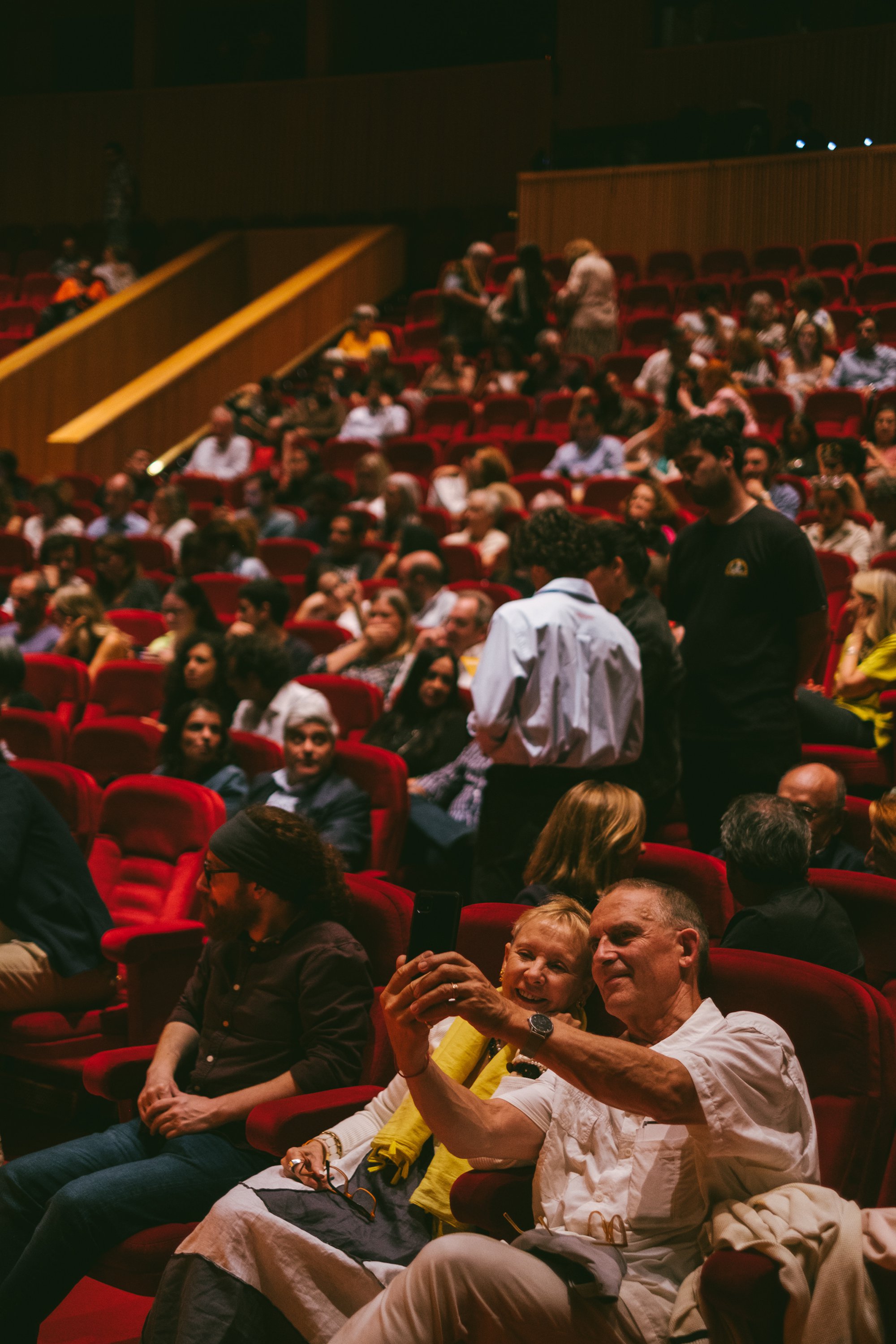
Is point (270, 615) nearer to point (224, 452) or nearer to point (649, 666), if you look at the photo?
point (649, 666)

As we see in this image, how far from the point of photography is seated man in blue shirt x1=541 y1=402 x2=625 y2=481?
600 cm

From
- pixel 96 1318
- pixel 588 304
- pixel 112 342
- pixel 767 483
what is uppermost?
pixel 588 304

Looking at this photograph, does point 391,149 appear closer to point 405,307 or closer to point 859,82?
point 405,307

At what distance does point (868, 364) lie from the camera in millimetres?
→ 6242

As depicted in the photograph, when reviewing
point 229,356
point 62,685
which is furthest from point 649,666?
point 229,356

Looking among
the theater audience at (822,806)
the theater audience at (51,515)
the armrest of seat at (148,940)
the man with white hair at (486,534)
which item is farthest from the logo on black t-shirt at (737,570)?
the theater audience at (51,515)

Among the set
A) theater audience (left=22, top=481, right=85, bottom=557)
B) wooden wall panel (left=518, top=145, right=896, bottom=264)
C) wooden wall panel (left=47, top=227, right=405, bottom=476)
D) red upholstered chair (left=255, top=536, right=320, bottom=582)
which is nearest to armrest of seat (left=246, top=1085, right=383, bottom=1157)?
red upholstered chair (left=255, top=536, right=320, bottom=582)

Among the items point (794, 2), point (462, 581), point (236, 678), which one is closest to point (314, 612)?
point (462, 581)

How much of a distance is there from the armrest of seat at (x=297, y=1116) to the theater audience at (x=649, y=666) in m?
0.96

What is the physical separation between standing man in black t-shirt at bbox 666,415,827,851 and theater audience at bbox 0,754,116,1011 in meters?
1.25

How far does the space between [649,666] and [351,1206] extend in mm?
1313

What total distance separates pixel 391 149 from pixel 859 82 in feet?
12.2

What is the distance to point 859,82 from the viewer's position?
892 cm

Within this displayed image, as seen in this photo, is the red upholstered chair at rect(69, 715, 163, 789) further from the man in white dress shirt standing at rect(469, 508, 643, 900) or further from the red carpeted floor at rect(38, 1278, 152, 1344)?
the red carpeted floor at rect(38, 1278, 152, 1344)
